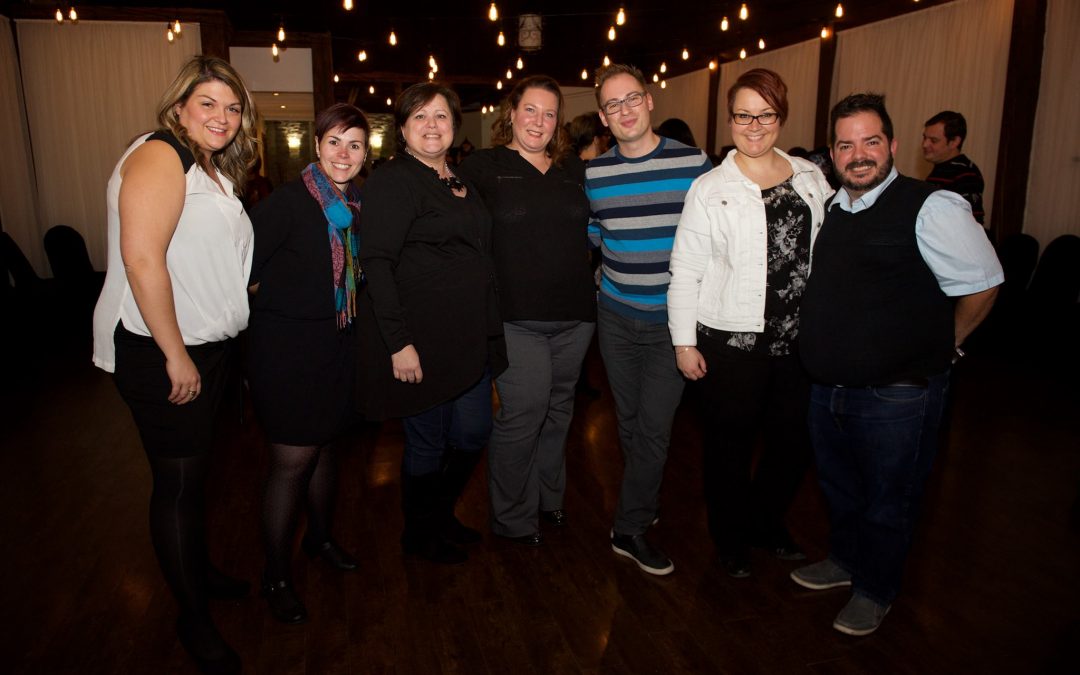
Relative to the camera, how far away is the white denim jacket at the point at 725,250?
2.32 m

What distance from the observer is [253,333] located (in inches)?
90.6

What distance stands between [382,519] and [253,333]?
125 centimetres

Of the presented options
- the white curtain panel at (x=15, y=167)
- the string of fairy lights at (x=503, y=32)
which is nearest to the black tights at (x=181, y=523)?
the string of fairy lights at (x=503, y=32)

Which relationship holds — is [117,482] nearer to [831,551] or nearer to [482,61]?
[831,551]

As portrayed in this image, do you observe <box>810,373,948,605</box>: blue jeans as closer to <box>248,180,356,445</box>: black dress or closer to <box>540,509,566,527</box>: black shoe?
<box>540,509,566,527</box>: black shoe

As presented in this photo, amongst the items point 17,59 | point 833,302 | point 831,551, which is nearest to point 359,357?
point 833,302

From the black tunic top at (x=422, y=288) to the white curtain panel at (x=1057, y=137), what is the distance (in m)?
6.95

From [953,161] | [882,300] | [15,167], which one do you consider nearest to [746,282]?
[882,300]

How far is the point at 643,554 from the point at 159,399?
5.76 ft

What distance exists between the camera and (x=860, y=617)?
2391 millimetres

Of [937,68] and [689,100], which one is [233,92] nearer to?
[937,68]

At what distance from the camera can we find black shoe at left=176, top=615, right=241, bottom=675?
7.02 feet

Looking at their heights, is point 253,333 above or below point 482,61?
below

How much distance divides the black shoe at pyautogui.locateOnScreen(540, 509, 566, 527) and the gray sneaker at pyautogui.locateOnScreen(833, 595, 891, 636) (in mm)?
1148
